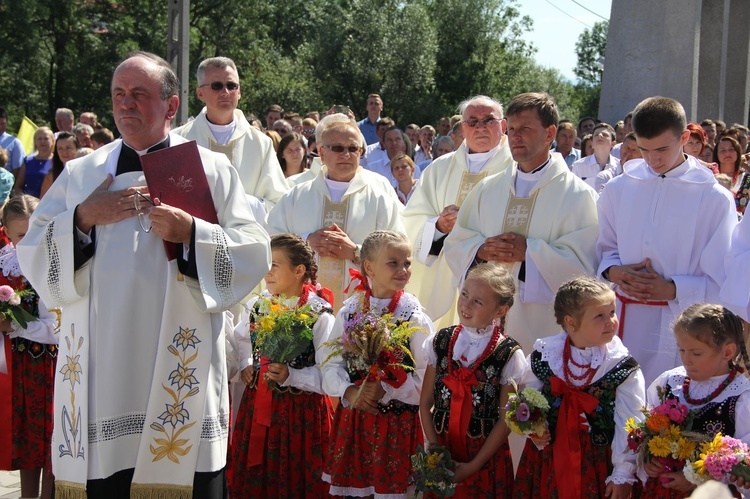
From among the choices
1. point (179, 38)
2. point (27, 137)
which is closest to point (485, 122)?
point (179, 38)

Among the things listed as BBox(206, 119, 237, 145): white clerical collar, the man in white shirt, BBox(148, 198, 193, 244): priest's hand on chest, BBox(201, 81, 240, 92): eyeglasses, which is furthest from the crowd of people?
the man in white shirt

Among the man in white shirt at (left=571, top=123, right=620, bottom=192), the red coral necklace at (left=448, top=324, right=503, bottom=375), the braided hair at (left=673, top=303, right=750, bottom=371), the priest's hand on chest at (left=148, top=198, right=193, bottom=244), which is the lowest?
the red coral necklace at (left=448, top=324, right=503, bottom=375)

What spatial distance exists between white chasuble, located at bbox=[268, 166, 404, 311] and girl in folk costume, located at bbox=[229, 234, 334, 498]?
107 centimetres

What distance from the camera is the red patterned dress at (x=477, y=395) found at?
446 centimetres

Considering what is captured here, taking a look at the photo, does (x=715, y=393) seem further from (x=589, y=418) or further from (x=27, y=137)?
(x=27, y=137)

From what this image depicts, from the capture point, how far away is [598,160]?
10805 mm

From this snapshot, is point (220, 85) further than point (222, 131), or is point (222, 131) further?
point (222, 131)

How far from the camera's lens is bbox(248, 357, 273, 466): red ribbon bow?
4.99m

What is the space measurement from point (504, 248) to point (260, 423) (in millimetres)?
1704

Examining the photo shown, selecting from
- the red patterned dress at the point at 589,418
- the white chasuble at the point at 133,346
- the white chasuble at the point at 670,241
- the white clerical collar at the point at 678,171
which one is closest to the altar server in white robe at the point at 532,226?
the white chasuble at the point at 670,241

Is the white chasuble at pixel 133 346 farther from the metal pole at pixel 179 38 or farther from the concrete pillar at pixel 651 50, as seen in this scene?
the concrete pillar at pixel 651 50

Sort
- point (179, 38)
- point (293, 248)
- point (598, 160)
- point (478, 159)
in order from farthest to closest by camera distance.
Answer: point (598, 160), point (179, 38), point (478, 159), point (293, 248)

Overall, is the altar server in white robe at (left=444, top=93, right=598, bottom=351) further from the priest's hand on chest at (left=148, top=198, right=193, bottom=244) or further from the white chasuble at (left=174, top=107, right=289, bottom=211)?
the priest's hand on chest at (left=148, top=198, right=193, bottom=244)

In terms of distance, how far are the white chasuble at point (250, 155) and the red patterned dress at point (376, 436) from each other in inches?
105
